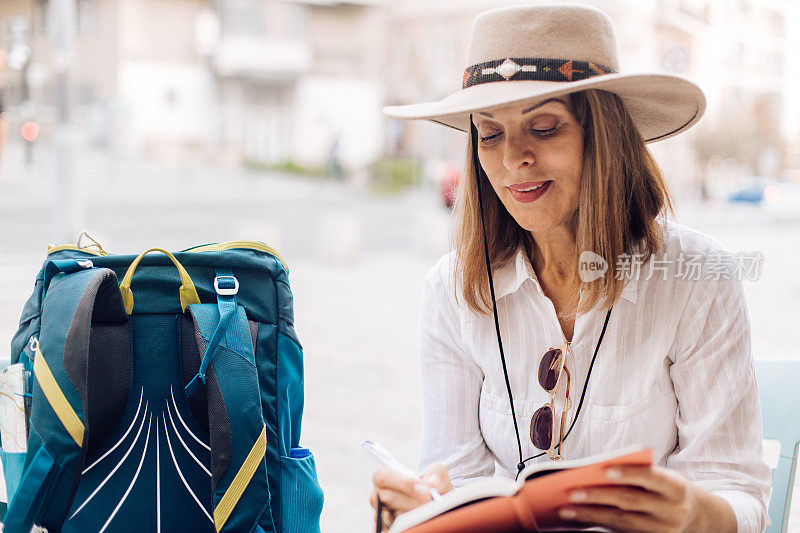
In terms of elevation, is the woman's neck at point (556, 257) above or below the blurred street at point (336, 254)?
above

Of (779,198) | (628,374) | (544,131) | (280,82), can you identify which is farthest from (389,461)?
(280,82)

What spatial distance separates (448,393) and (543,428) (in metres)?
0.18

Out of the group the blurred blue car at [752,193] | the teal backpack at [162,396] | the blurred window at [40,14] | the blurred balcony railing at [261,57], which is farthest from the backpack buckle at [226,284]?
the blurred balcony railing at [261,57]

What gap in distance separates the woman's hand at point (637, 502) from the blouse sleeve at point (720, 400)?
0.97 feet

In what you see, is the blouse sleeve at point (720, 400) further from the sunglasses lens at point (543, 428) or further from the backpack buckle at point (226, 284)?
the backpack buckle at point (226, 284)

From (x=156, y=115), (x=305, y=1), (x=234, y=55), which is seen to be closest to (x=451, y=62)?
(x=305, y=1)

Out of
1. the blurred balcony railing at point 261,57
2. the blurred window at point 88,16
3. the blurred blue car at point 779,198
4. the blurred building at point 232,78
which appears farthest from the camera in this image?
the blurred balcony railing at point 261,57

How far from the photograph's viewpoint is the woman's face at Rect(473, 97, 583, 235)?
1267 mm

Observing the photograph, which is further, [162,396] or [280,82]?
[280,82]

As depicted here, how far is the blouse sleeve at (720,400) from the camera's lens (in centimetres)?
117

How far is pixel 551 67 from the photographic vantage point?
1.24m

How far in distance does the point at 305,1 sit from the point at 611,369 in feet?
82.7

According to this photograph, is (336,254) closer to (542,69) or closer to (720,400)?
(542,69)

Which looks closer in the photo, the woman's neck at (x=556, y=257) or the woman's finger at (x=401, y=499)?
the woman's finger at (x=401, y=499)
